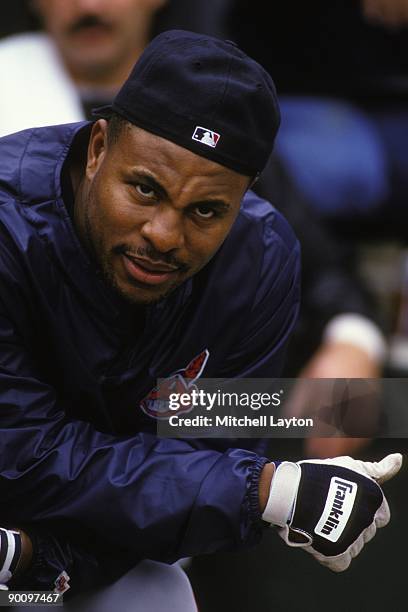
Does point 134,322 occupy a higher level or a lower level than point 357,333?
higher

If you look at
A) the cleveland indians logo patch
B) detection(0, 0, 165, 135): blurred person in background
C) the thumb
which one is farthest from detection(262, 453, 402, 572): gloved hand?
detection(0, 0, 165, 135): blurred person in background

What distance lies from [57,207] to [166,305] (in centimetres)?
16

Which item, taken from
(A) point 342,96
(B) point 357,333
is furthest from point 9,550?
(A) point 342,96

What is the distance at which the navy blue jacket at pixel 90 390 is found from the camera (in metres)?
1.07

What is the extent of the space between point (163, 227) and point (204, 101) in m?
0.12

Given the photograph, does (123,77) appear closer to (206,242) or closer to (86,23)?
(86,23)

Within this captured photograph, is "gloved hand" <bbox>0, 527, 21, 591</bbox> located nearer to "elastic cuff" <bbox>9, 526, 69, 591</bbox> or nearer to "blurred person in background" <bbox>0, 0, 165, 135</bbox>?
"elastic cuff" <bbox>9, 526, 69, 591</bbox>

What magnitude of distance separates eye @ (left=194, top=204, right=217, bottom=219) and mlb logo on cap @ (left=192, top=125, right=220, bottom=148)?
2.6 inches

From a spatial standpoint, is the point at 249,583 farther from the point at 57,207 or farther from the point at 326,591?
the point at 57,207

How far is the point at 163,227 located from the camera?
3.38 ft

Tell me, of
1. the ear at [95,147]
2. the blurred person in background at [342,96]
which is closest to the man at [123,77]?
the blurred person in background at [342,96]

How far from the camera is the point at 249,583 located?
137 cm

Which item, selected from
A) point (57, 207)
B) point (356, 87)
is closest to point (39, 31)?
point (356, 87)

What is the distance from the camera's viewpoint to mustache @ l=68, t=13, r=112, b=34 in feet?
6.07
